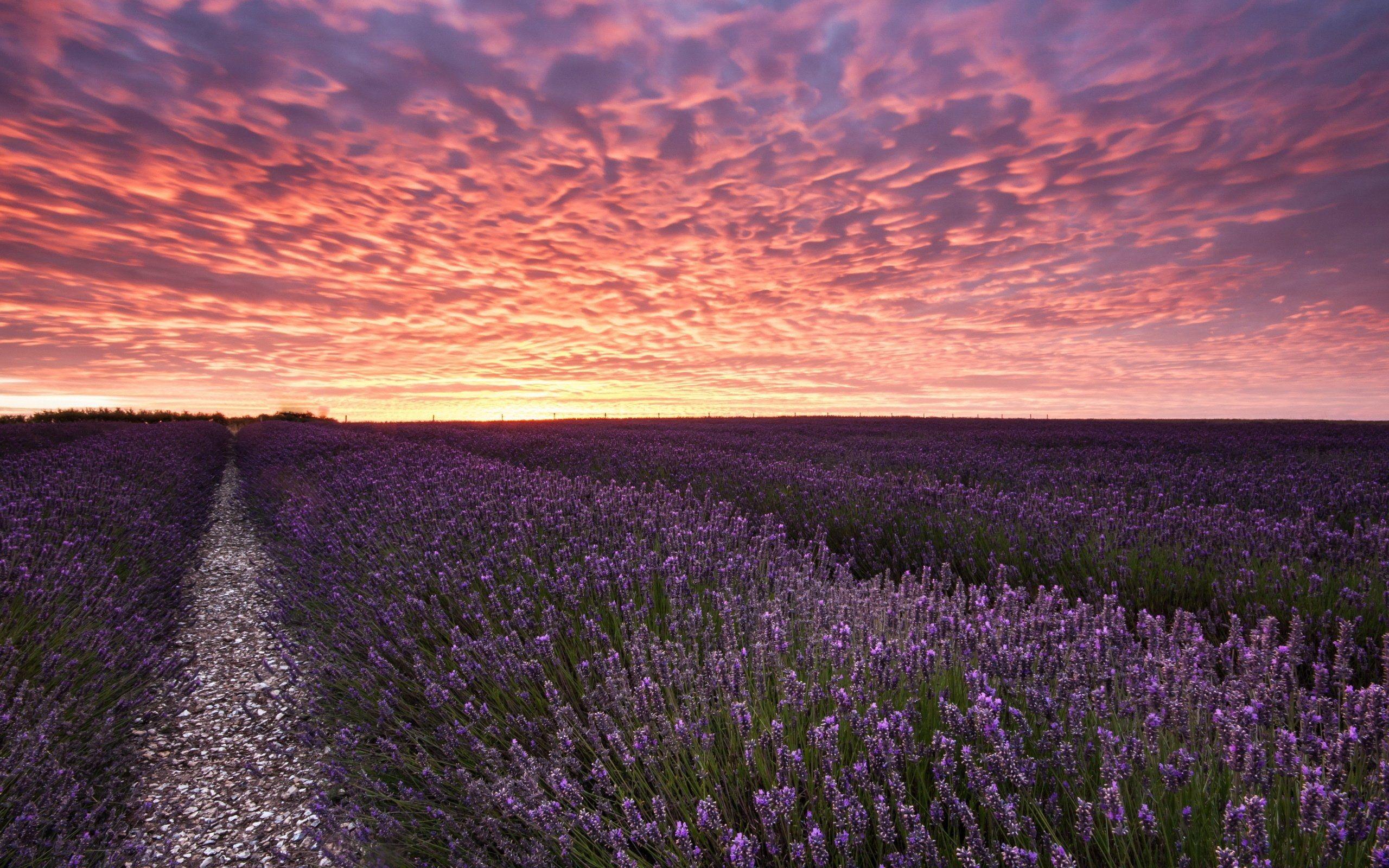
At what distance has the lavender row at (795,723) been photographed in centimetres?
142

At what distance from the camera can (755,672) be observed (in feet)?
7.16

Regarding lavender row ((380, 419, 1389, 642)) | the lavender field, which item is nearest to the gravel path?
the lavender field

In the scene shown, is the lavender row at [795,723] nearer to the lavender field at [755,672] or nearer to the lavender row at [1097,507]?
the lavender field at [755,672]

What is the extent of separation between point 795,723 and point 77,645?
3.53m

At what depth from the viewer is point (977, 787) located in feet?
4.62

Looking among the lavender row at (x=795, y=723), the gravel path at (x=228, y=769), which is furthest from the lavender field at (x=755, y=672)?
the gravel path at (x=228, y=769)

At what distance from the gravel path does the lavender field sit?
0.47 ft

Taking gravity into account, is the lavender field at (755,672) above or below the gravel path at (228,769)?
above

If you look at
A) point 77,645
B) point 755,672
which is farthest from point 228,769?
point 755,672

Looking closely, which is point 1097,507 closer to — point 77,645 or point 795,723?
point 795,723

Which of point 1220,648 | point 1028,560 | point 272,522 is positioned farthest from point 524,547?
point 272,522

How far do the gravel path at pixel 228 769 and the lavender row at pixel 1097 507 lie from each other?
152 inches

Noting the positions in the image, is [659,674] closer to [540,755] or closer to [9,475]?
[540,755]

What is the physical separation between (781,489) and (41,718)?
6213mm
